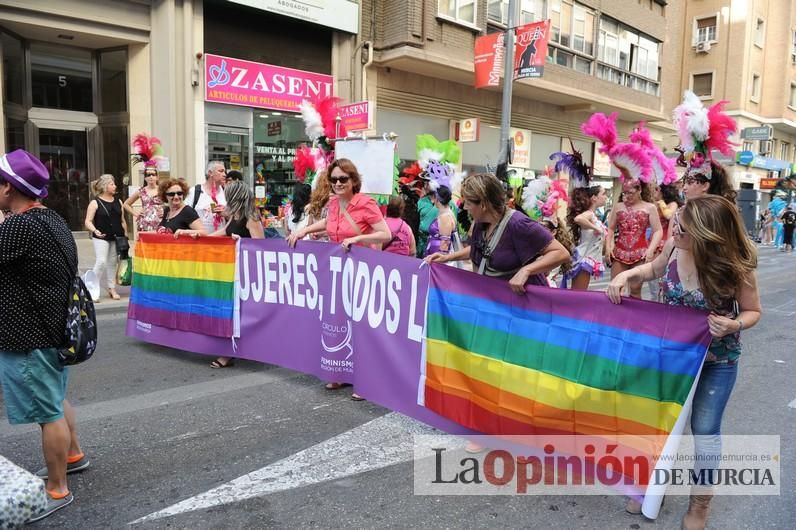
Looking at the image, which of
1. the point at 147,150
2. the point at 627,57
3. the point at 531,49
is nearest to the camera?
the point at 147,150

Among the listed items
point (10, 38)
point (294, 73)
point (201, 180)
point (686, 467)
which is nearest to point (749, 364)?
point (686, 467)

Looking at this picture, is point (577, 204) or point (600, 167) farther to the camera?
point (600, 167)

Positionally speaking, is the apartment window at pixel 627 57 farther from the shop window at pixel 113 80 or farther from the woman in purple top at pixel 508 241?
the woman in purple top at pixel 508 241

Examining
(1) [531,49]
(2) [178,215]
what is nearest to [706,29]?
(1) [531,49]

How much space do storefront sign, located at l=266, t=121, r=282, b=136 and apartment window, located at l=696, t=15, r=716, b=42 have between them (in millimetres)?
30482

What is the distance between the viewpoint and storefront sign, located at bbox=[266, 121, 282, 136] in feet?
49.4

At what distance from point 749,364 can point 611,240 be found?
181 centimetres

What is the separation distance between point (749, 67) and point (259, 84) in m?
31.6

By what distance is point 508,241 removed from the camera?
358cm

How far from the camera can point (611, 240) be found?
661cm

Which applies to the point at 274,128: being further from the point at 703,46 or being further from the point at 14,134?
the point at 703,46

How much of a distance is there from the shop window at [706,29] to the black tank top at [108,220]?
120 feet

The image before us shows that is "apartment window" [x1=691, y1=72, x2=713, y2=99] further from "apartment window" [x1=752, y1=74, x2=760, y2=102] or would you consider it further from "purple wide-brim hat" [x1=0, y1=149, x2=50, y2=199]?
"purple wide-brim hat" [x1=0, y1=149, x2=50, y2=199]

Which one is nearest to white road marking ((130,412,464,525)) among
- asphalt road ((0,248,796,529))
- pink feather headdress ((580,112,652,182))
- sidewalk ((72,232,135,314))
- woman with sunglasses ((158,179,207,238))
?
asphalt road ((0,248,796,529))
